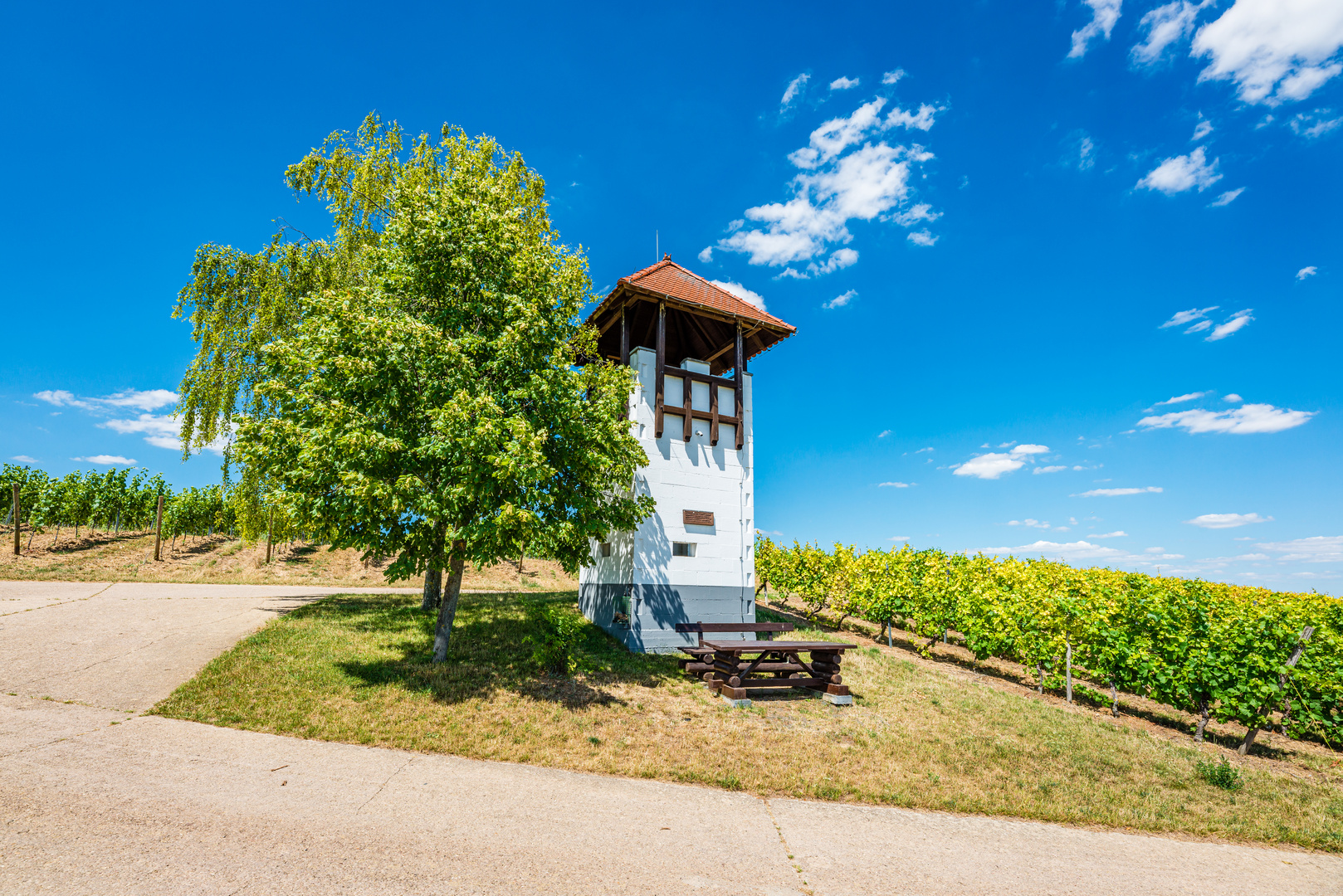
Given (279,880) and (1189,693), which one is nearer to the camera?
(279,880)

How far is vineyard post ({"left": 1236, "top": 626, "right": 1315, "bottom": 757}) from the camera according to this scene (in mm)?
11609

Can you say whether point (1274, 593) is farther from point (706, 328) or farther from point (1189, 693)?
point (706, 328)

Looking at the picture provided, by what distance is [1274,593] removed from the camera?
26.7m

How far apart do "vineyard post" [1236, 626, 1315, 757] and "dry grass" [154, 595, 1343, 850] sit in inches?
16.3

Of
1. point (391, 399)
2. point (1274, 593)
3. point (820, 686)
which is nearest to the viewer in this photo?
point (391, 399)

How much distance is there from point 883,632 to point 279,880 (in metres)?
20.5

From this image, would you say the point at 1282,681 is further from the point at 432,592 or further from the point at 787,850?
the point at 432,592

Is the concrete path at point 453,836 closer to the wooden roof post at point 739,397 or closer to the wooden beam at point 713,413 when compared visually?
the wooden beam at point 713,413

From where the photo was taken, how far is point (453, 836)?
17.5ft

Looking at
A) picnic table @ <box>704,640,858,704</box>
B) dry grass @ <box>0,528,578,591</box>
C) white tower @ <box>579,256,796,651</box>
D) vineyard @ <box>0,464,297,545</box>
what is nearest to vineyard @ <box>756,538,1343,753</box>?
picnic table @ <box>704,640,858,704</box>

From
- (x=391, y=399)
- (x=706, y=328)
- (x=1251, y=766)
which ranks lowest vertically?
(x=1251, y=766)

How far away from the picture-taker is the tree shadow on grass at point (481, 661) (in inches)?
400

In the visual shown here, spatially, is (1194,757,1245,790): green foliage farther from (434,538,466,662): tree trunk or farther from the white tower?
(434,538,466,662): tree trunk

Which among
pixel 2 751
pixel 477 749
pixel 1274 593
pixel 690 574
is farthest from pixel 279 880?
pixel 1274 593
